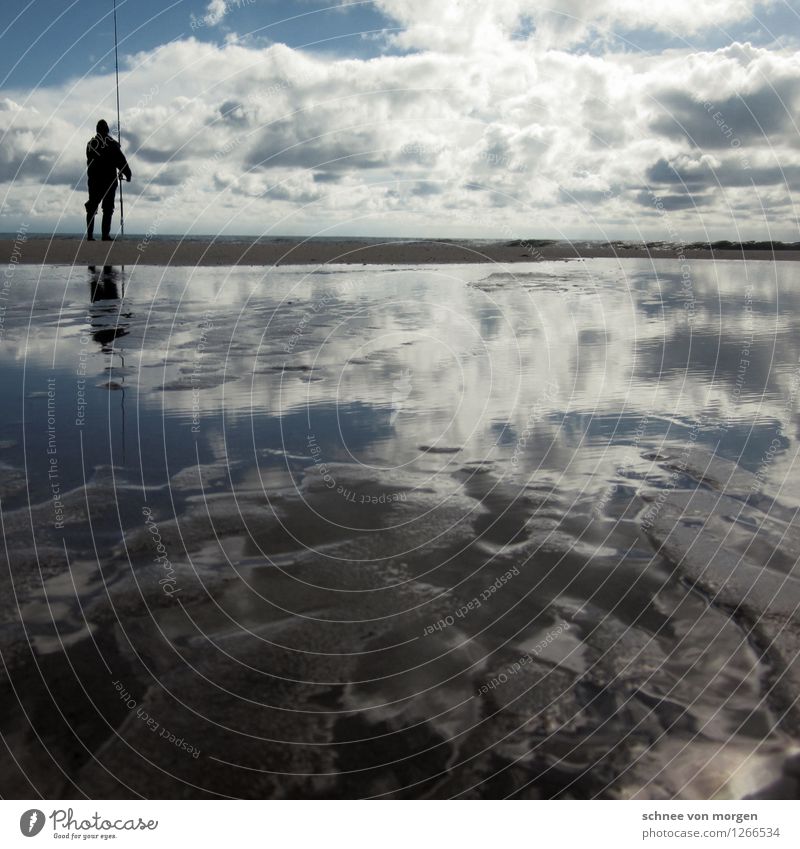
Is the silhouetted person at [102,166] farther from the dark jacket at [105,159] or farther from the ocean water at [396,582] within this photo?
the ocean water at [396,582]

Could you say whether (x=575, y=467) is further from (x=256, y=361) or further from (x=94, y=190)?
(x=94, y=190)

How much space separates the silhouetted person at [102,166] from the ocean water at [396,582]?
2.74 metres

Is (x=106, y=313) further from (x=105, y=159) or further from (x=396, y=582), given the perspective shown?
(x=396, y=582)

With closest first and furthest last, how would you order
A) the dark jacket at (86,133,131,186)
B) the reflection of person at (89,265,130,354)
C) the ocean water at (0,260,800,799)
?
the ocean water at (0,260,800,799), the dark jacket at (86,133,131,186), the reflection of person at (89,265,130,354)

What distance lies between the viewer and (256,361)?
1045 cm

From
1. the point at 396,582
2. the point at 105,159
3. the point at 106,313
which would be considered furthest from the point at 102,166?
the point at 396,582

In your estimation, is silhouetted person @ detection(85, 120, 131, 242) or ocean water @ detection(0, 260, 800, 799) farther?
silhouetted person @ detection(85, 120, 131, 242)

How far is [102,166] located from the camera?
10.9m

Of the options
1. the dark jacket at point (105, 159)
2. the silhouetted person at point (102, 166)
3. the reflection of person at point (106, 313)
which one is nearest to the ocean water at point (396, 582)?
the reflection of person at point (106, 313)

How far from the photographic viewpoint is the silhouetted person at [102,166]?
10.7 meters

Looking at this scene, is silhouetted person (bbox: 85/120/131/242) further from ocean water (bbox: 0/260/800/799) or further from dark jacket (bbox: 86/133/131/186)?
ocean water (bbox: 0/260/800/799)

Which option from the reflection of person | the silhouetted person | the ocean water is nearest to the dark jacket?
the silhouetted person

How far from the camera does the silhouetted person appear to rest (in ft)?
35.1
